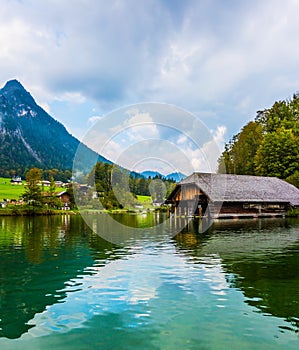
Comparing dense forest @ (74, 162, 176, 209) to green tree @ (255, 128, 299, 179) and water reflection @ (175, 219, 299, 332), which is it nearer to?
green tree @ (255, 128, 299, 179)

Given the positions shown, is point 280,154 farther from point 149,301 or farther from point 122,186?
point 149,301

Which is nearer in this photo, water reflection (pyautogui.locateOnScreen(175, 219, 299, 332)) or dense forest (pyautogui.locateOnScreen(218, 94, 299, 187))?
water reflection (pyautogui.locateOnScreen(175, 219, 299, 332))

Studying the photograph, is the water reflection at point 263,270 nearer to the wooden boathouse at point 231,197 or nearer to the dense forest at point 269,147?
the wooden boathouse at point 231,197

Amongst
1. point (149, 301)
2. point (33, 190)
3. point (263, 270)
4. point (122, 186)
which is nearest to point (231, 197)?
point (122, 186)

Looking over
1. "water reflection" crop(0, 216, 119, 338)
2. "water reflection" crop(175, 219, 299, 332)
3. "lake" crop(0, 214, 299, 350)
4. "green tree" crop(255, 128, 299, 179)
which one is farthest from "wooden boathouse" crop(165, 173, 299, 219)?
"lake" crop(0, 214, 299, 350)

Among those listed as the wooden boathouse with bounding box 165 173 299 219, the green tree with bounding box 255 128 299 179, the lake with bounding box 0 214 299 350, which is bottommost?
the lake with bounding box 0 214 299 350

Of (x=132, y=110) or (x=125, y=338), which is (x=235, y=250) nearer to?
(x=125, y=338)

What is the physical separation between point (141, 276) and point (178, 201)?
135ft

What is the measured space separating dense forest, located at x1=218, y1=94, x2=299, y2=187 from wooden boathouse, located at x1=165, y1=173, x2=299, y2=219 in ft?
31.8

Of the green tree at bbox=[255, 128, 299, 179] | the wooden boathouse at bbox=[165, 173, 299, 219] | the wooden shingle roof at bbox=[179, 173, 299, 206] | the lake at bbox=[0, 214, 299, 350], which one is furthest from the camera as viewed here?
the green tree at bbox=[255, 128, 299, 179]

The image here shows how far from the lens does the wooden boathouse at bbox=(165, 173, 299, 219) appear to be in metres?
45.2

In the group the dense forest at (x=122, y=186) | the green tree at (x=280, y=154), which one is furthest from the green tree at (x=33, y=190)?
the green tree at (x=280, y=154)

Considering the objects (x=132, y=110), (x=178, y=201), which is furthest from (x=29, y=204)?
(x=132, y=110)

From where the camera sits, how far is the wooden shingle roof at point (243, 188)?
45375 mm
